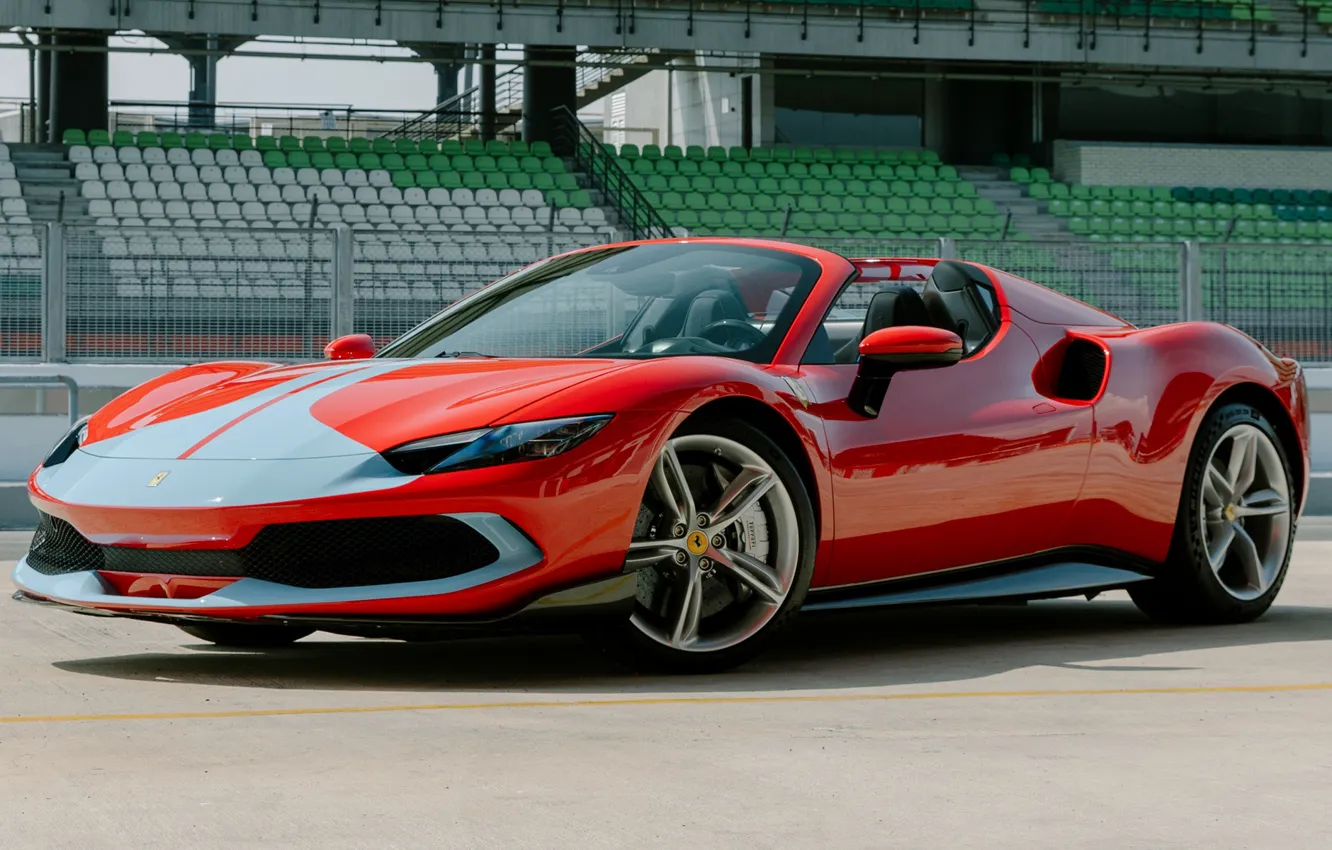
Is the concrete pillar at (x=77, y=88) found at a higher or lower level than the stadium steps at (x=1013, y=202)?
higher

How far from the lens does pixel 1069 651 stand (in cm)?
610

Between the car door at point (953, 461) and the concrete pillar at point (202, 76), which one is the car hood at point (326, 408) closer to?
the car door at point (953, 461)

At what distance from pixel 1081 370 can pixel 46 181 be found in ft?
74.4

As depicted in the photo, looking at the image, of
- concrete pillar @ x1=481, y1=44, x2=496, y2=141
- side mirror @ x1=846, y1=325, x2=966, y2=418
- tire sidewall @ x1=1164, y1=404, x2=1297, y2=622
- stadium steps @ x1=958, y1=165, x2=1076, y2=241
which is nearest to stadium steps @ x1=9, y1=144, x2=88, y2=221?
concrete pillar @ x1=481, y1=44, x2=496, y2=141

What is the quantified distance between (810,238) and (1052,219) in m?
17.4

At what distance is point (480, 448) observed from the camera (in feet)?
16.3

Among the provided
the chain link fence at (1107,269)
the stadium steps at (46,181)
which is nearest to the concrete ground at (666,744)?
the chain link fence at (1107,269)

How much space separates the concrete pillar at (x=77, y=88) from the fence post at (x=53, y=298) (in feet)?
59.1

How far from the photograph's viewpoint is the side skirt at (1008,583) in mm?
5785

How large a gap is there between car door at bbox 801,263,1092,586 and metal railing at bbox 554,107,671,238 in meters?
19.4

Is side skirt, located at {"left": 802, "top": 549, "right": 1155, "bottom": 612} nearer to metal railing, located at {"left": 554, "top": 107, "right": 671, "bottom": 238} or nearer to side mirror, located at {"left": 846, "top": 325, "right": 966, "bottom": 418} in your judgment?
side mirror, located at {"left": 846, "top": 325, "right": 966, "bottom": 418}

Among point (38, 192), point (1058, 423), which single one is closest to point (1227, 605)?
point (1058, 423)

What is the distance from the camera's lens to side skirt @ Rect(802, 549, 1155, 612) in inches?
228

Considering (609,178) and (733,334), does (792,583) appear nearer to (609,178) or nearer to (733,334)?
(733,334)
